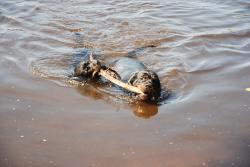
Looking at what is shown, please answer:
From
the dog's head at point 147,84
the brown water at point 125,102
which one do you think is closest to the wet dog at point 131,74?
the dog's head at point 147,84

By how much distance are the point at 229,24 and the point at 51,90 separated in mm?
4707

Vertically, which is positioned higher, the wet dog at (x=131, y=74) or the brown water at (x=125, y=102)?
the wet dog at (x=131, y=74)

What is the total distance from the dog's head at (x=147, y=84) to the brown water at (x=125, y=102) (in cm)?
15

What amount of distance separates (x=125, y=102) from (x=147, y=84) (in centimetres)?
42

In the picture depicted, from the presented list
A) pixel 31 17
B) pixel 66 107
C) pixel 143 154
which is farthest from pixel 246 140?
pixel 31 17

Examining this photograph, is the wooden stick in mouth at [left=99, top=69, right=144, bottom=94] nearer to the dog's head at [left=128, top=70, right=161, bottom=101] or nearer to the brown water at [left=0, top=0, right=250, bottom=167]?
the dog's head at [left=128, top=70, right=161, bottom=101]

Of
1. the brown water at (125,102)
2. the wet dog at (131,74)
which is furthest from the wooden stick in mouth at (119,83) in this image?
the brown water at (125,102)

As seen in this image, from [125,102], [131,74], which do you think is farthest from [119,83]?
[131,74]

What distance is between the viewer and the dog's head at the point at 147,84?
539 cm

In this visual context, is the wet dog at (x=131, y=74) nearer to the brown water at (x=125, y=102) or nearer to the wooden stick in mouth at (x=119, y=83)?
the wooden stick in mouth at (x=119, y=83)

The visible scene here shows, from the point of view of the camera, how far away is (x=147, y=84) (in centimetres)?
538

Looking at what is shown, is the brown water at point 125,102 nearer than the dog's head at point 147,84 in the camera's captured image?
Yes

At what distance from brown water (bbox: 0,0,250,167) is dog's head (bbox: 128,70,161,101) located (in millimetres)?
153

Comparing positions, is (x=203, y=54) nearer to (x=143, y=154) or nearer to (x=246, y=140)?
(x=246, y=140)
